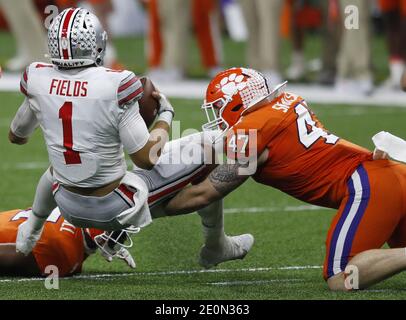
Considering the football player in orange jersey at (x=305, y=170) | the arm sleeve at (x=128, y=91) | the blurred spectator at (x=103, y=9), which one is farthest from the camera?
the blurred spectator at (x=103, y=9)

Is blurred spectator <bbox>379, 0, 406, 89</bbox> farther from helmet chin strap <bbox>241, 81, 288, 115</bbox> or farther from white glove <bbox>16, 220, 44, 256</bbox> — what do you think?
white glove <bbox>16, 220, 44, 256</bbox>

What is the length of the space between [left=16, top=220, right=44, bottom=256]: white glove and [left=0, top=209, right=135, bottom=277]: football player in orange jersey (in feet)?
0.40

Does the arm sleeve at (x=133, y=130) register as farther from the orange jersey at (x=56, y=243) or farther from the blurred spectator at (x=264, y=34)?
the blurred spectator at (x=264, y=34)

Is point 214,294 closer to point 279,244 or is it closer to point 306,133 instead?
point 306,133

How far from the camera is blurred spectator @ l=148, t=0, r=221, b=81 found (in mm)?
11508

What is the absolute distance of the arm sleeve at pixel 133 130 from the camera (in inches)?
187

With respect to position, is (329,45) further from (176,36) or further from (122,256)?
(122,256)

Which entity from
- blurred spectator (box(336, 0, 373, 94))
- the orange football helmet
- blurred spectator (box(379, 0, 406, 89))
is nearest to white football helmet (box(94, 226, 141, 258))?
the orange football helmet

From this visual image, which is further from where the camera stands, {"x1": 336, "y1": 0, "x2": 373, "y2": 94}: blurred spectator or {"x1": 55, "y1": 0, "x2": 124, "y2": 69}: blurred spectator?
{"x1": 55, "y1": 0, "x2": 124, "y2": 69}: blurred spectator

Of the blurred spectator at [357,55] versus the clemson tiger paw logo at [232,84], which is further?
the blurred spectator at [357,55]

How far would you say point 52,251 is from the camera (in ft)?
17.1

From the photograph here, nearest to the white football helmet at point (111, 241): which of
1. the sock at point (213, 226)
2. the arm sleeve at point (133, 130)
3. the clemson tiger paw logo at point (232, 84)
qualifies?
the sock at point (213, 226)

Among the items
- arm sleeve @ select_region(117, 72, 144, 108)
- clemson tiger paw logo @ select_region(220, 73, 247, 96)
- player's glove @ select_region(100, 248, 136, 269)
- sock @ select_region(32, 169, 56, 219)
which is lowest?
player's glove @ select_region(100, 248, 136, 269)
